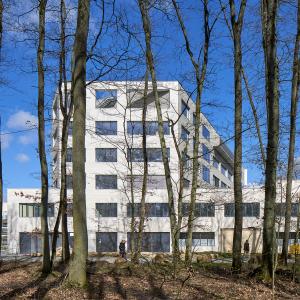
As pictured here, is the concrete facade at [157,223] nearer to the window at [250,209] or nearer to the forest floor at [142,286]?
the window at [250,209]

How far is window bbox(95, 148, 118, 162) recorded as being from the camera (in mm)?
66312

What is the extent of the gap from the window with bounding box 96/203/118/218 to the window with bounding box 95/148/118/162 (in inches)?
234

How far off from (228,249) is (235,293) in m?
53.4

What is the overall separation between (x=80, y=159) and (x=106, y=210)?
54095 millimetres

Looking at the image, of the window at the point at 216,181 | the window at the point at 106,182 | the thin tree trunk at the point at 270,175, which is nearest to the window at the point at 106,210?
the window at the point at 106,182

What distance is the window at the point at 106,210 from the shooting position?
64688 millimetres

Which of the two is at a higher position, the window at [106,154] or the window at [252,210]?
the window at [106,154]

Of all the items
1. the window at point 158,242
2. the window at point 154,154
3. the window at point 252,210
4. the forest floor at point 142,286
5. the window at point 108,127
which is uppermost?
the window at point 108,127

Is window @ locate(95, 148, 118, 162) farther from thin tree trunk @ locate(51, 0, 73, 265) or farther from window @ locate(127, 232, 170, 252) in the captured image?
thin tree trunk @ locate(51, 0, 73, 265)

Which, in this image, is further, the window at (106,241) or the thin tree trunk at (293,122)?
the window at (106,241)

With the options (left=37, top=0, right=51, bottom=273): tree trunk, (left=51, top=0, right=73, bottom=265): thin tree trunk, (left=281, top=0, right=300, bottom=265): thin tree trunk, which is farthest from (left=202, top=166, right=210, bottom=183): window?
(left=37, top=0, right=51, bottom=273): tree trunk

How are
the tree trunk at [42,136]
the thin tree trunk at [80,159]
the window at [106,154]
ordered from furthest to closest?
the window at [106,154] < the tree trunk at [42,136] < the thin tree trunk at [80,159]

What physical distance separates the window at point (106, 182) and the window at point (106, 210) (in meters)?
2.30

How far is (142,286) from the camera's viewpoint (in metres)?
12.4
